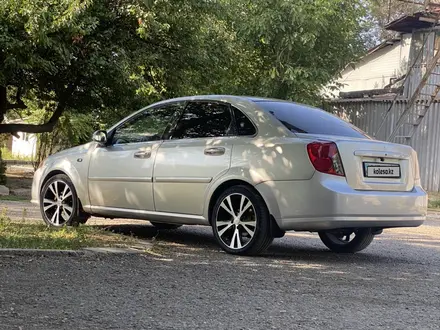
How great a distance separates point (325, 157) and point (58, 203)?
366 centimetres

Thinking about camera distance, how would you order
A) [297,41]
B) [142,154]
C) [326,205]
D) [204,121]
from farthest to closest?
[297,41], [142,154], [204,121], [326,205]

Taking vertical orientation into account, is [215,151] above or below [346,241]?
above

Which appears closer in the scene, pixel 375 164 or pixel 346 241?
pixel 375 164

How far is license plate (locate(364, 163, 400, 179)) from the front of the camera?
7.01m

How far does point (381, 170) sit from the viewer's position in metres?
7.12

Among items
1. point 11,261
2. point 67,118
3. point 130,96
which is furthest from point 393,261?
point 67,118

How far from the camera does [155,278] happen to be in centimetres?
A: 577

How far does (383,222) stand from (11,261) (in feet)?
11.6

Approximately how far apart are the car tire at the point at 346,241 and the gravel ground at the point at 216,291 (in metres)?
0.22

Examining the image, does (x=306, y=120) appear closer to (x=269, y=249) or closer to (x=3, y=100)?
(x=269, y=249)

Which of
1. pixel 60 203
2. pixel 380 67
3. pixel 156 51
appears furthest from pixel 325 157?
pixel 380 67

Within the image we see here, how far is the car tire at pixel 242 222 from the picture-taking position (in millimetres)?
7043

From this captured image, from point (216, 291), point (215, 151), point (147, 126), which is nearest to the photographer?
point (216, 291)

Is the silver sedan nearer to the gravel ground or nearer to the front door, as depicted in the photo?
the front door
